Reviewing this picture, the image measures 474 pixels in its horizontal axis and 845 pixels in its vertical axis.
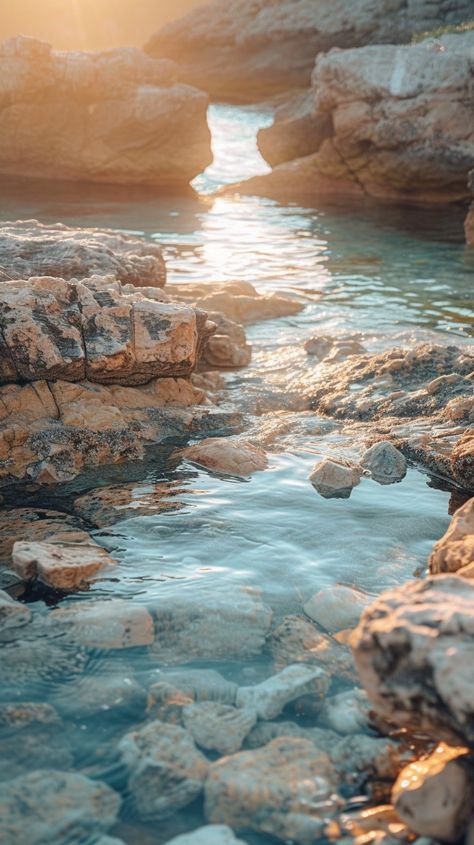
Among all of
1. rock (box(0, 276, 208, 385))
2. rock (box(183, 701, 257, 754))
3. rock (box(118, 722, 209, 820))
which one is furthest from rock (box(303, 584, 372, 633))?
rock (box(0, 276, 208, 385))

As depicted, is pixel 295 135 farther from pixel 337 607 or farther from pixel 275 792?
pixel 275 792

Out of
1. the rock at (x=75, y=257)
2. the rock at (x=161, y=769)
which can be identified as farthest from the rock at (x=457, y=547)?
the rock at (x=75, y=257)

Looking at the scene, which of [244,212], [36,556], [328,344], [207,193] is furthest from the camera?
[207,193]

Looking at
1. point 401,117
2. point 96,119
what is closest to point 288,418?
point 401,117

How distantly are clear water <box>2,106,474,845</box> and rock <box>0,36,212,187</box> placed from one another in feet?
4.58

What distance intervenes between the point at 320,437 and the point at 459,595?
3.46m

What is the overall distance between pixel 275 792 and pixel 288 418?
12.7ft

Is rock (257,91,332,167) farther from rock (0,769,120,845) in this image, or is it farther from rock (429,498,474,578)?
rock (0,769,120,845)

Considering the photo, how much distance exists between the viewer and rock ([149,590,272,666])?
3.58 metres

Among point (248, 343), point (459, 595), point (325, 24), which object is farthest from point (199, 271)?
point (325, 24)

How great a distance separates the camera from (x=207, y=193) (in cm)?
1989

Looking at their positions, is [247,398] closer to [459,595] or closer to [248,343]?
[248,343]

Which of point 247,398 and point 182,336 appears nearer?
point 182,336

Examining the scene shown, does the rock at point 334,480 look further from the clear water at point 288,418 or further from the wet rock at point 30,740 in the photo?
the wet rock at point 30,740
